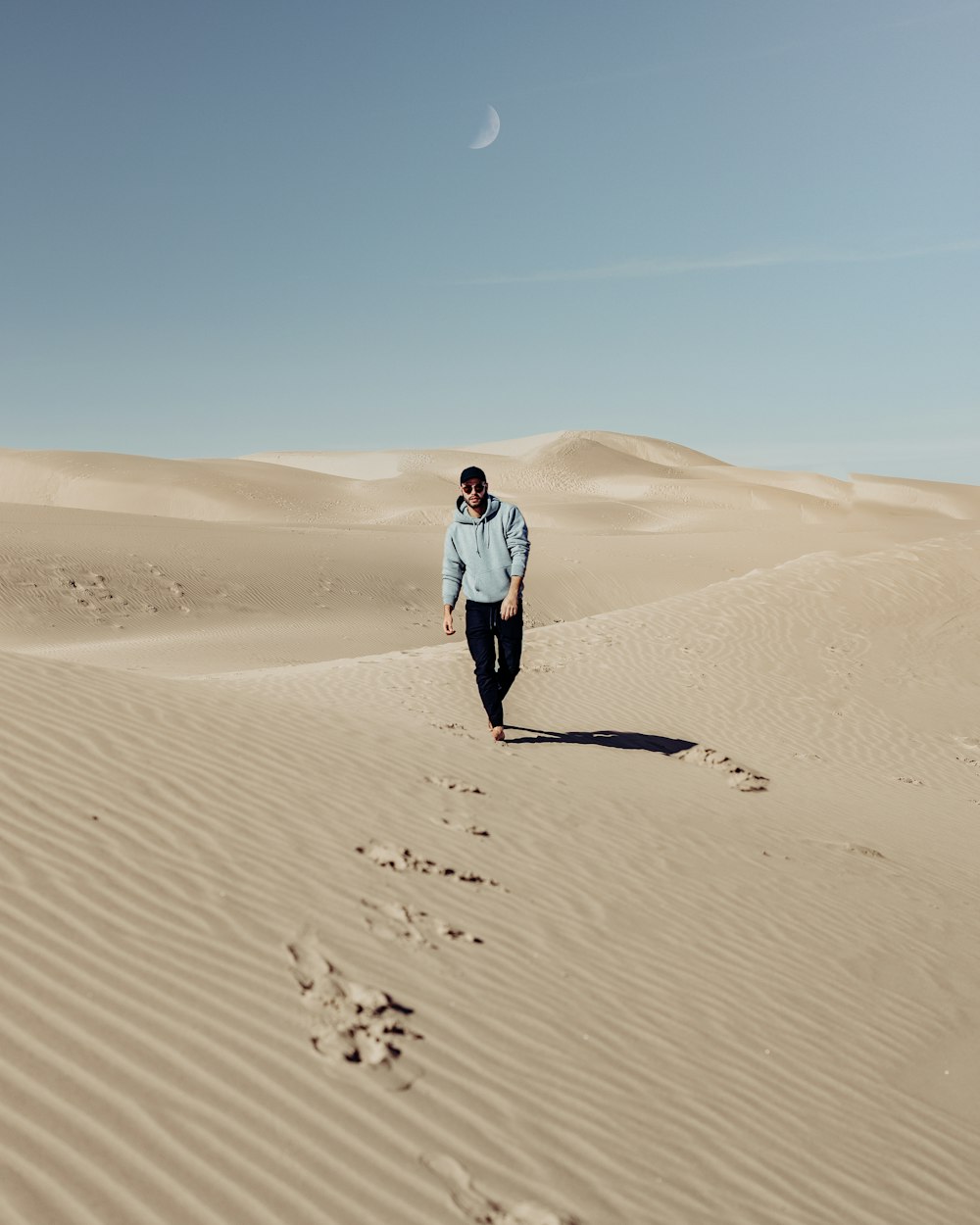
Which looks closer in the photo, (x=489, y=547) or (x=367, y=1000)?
(x=367, y=1000)

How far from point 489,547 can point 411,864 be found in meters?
3.21

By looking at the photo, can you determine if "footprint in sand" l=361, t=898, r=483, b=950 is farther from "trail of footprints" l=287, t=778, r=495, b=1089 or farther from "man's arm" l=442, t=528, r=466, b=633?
"man's arm" l=442, t=528, r=466, b=633

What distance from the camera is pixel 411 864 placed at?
509 cm

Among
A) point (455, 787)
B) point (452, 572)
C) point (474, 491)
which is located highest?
point (474, 491)

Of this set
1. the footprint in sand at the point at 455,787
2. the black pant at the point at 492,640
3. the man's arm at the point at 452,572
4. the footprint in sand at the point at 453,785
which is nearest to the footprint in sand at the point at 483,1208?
the footprint in sand at the point at 455,787

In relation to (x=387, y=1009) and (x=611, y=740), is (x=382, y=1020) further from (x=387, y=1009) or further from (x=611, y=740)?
(x=611, y=740)

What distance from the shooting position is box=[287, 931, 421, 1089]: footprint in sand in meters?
3.32

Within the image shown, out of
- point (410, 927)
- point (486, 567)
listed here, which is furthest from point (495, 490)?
point (410, 927)

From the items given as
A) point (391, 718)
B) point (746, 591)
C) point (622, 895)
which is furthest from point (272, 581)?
point (622, 895)

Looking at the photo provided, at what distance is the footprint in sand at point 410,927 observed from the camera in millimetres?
4238

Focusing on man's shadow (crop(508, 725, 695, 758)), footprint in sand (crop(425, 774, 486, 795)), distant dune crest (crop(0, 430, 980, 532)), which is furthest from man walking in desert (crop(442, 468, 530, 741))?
distant dune crest (crop(0, 430, 980, 532))

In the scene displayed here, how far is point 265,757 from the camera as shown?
6281 mm

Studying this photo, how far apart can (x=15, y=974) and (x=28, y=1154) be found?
2.71ft

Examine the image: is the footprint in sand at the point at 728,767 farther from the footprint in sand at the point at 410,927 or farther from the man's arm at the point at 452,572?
the footprint in sand at the point at 410,927
